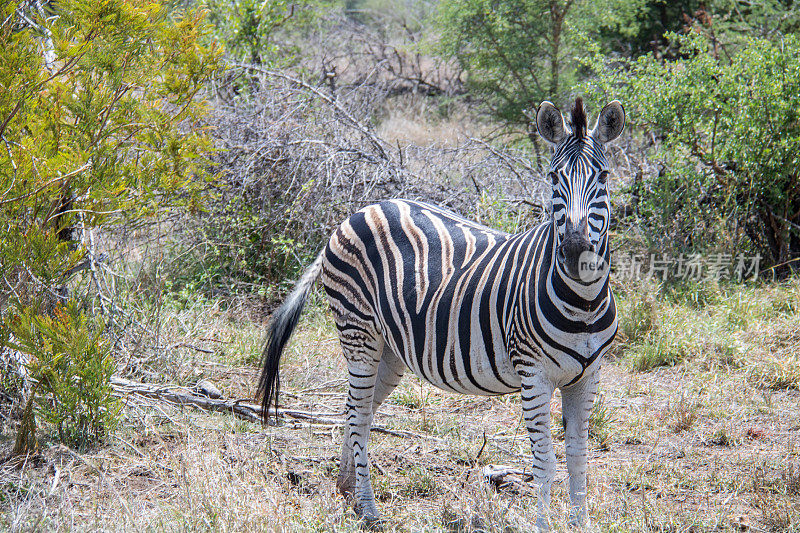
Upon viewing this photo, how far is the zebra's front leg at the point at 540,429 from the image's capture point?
131 inches

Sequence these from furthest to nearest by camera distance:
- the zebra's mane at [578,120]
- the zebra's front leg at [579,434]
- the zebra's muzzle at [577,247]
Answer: the zebra's front leg at [579,434]
the zebra's mane at [578,120]
the zebra's muzzle at [577,247]

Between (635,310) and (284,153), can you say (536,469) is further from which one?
(284,153)

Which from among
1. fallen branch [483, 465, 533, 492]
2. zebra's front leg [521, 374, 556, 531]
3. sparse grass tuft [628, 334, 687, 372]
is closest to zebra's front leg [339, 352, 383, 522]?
fallen branch [483, 465, 533, 492]

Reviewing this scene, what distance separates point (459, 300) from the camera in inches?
149

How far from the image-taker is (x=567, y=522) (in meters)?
3.29

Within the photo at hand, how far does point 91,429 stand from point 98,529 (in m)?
1.22

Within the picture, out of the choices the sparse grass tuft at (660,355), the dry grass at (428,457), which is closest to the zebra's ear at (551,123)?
the dry grass at (428,457)

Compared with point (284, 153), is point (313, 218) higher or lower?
lower

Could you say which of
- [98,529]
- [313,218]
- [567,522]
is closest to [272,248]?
[313,218]

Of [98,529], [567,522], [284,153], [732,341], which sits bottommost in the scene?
[98,529]

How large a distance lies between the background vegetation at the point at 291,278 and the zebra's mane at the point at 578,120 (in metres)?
1.76

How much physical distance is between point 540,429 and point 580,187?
1.14 meters

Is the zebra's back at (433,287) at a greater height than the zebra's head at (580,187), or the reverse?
the zebra's head at (580,187)

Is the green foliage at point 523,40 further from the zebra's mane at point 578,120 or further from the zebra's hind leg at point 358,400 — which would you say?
the zebra's mane at point 578,120
